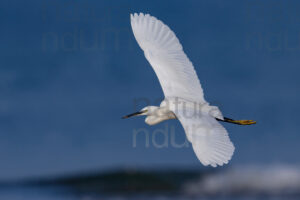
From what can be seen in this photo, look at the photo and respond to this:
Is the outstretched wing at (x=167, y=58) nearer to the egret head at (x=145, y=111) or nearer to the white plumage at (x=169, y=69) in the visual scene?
the white plumage at (x=169, y=69)

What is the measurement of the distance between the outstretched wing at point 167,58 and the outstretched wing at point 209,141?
149 centimetres

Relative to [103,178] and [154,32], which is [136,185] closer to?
[103,178]

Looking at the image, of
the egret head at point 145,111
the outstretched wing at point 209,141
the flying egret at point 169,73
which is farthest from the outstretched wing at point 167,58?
the outstretched wing at point 209,141

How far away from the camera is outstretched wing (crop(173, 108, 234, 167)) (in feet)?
22.7

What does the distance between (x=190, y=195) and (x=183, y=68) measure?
1043 centimetres

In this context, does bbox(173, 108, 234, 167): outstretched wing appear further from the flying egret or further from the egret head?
the egret head

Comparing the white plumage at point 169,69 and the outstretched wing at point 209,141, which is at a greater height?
the white plumage at point 169,69

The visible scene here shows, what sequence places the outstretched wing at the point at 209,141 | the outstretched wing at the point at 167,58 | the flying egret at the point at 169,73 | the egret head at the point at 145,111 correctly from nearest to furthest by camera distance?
the outstretched wing at the point at 209,141 → the flying egret at the point at 169,73 → the outstretched wing at the point at 167,58 → the egret head at the point at 145,111

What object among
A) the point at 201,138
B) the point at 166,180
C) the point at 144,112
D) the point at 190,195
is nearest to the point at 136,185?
the point at 166,180

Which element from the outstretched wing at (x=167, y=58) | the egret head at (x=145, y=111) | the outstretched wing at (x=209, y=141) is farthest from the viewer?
the egret head at (x=145, y=111)

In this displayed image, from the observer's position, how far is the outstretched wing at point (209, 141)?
6.91 m

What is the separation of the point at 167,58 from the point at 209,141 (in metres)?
2.51

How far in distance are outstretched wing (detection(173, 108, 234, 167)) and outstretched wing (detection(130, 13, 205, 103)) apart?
4.89 ft

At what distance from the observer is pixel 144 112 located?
9.35 m
